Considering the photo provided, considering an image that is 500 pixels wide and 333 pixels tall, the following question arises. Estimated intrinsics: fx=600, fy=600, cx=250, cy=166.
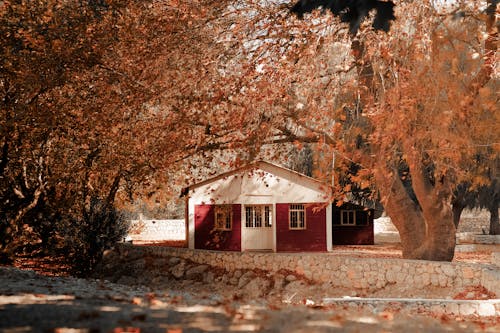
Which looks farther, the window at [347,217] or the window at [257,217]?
the window at [347,217]

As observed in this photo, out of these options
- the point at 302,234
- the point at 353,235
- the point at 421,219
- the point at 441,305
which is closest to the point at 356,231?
the point at 353,235

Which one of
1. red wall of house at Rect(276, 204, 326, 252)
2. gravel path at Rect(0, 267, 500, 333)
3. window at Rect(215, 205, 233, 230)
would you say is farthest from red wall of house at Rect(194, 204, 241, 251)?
gravel path at Rect(0, 267, 500, 333)

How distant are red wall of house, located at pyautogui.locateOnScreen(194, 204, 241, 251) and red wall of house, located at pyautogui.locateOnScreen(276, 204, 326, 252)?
176 centimetres

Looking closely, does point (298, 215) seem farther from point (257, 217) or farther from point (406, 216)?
point (406, 216)

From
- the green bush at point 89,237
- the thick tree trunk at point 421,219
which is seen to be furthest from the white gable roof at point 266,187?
the thick tree trunk at point 421,219

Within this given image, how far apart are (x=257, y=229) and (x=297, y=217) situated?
6.07 feet

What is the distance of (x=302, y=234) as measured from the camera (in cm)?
2650

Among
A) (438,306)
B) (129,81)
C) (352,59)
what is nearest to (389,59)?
(352,59)

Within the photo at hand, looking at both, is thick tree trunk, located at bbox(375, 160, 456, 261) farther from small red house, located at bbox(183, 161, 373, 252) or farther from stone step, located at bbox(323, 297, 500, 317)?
small red house, located at bbox(183, 161, 373, 252)

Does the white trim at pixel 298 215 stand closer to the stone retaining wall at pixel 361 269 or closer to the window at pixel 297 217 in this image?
the window at pixel 297 217

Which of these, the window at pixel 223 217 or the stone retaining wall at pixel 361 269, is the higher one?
the window at pixel 223 217

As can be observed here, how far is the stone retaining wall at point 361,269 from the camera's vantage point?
1653 cm

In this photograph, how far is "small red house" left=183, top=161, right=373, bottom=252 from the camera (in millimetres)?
26250

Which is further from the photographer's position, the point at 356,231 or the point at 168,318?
the point at 356,231
